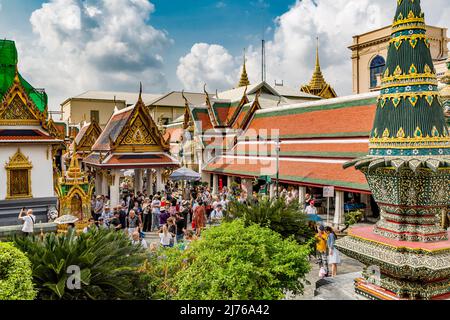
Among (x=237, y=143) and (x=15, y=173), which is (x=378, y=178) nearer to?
(x=15, y=173)

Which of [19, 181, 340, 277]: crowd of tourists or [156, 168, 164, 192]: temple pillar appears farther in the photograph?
[156, 168, 164, 192]: temple pillar

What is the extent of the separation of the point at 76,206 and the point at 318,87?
43225mm

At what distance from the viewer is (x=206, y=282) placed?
5504 mm

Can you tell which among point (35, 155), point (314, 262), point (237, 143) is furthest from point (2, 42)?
point (314, 262)

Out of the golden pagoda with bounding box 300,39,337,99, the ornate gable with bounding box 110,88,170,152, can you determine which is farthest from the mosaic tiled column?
the golden pagoda with bounding box 300,39,337,99

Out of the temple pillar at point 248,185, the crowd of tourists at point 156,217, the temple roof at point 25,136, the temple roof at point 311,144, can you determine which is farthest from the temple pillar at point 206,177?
the temple roof at point 25,136

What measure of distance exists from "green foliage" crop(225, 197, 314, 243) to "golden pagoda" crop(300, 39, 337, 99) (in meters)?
41.7

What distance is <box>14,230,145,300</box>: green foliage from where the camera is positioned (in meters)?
4.73

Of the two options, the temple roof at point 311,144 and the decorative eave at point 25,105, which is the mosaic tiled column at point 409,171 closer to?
the temple roof at point 311,144

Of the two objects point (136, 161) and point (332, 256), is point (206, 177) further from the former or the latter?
point (332, 256)

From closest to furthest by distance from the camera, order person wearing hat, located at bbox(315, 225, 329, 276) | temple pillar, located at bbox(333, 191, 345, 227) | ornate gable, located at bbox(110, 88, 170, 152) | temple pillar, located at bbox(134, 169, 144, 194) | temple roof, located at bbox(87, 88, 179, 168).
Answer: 1. person wearing hat, located at bbox(315, 225, 329, 276)
2. temple pillar, located at bbox(333, 191, 345, 227)
3. temple roof, located at bbox(87, 88, 179, 168)
4. ornate gable, located at bbox(110, 88, 170, 152)
5. temple pillar, located at bbox(134, 169, 144, 194)

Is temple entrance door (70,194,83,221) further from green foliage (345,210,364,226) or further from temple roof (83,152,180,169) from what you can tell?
green foliage (345,210,364,226)

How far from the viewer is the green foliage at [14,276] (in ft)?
13.1
